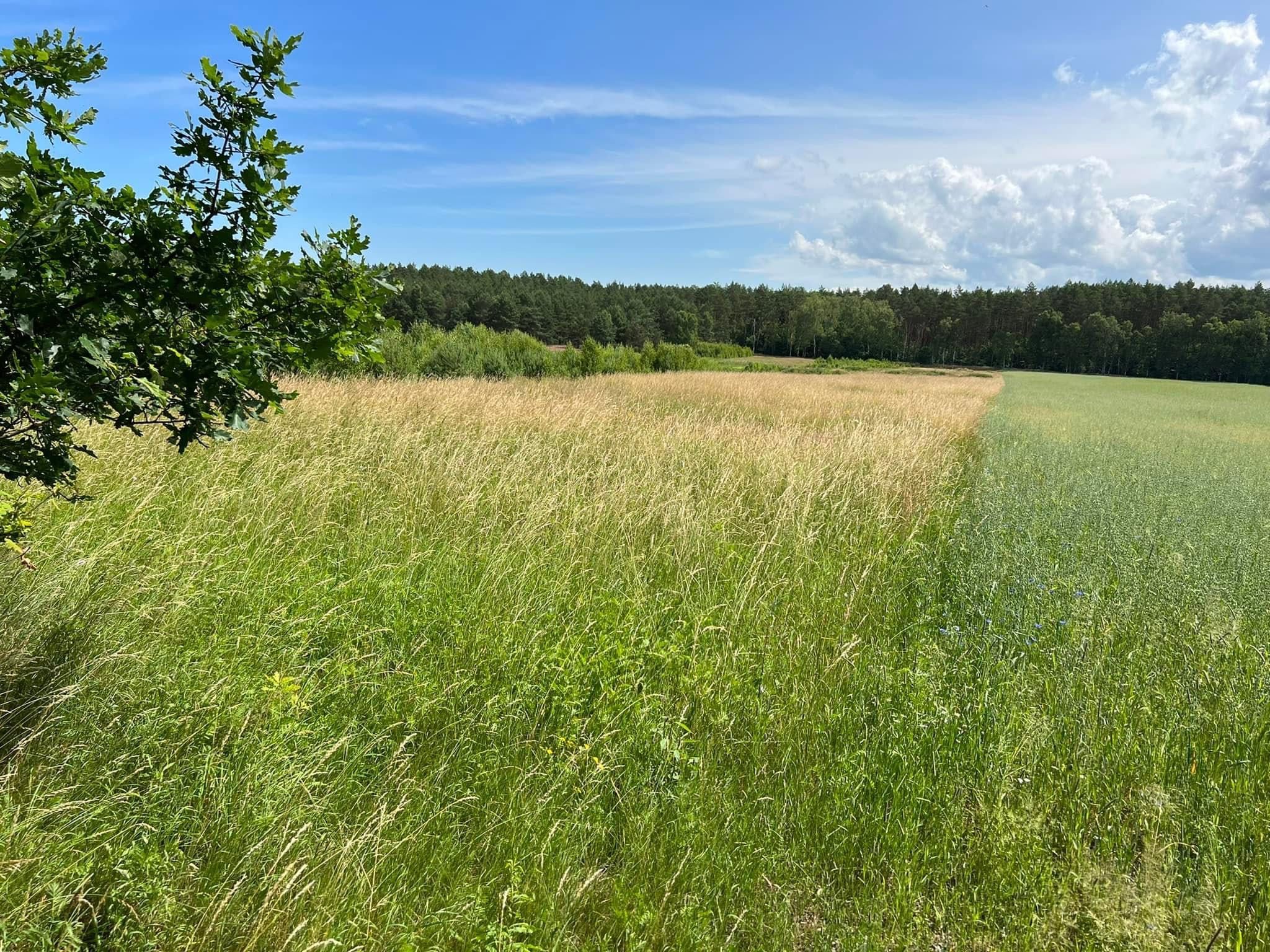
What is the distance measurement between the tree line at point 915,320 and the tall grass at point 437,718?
54628 mm

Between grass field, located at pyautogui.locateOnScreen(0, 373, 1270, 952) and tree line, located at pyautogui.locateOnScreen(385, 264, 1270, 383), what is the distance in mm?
54801

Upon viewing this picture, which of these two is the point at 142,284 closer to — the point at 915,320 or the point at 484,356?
the point at 484,356

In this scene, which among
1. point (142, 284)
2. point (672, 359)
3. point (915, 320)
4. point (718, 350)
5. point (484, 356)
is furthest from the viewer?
point (915, 320)

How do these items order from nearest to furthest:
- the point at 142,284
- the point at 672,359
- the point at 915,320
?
the point at 142,284, the point at 672,359, the point at 915,320

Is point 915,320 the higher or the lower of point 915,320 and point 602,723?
the higher

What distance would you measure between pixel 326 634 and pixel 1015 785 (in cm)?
340

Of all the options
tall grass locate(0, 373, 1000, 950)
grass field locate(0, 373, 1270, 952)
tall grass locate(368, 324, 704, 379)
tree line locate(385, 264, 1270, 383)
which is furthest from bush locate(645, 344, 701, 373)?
tall grass locate(0, 373, 1000, 950)

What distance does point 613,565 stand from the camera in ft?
15.0

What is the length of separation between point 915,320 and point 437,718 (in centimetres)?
11178

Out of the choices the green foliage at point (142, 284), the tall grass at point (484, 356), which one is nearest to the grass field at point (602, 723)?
the green foliage at point (142, 284)

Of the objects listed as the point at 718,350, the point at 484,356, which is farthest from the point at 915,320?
the point at 484,356

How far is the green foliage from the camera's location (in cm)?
175

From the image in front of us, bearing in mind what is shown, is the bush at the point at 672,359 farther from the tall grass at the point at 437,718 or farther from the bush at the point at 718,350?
the tall grass at the point at 437,718

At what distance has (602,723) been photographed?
3004 mm
